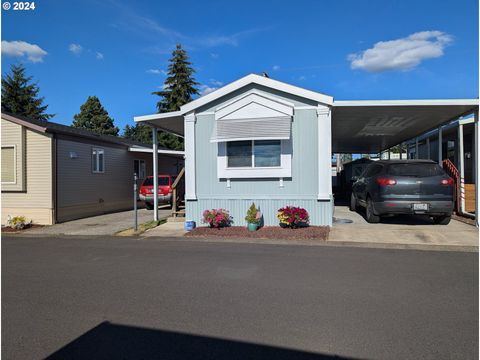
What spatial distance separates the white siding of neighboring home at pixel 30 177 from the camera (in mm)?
13203

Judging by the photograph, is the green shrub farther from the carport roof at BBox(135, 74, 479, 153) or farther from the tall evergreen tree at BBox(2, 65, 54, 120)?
the tall evergreen tree at BBox(2, 65, 54, 120)

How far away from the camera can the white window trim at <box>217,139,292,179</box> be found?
10891 millimetres

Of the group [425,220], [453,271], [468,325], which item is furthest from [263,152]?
[468,325]

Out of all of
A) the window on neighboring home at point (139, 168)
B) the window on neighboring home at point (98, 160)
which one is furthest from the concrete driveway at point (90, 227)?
the window on neighboring home at point (139, 168)

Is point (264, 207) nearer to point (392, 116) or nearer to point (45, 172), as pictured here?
point (392, 116)

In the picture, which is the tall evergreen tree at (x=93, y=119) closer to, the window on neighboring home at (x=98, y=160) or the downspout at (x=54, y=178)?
the window on neighboring home at (x=98, y=160)

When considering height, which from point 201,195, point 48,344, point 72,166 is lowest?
point 48,344

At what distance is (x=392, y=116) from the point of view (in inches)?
472

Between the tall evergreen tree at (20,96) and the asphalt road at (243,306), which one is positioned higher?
the tall evergreen tree at (20,96)

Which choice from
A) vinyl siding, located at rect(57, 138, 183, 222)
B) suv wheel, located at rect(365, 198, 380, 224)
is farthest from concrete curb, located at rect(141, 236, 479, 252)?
vinyl siding, located at rect(57, 138, 183, 222)

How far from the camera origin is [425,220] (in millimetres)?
11672

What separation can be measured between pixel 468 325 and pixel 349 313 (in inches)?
45.2

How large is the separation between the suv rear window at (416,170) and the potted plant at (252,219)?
368cm

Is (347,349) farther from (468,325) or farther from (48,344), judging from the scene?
(48,344)
